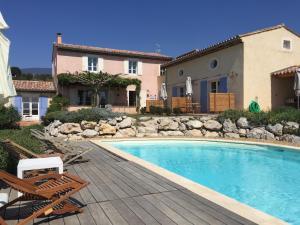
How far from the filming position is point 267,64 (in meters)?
18.1

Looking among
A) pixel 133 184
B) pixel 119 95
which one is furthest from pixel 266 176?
pixel 119 95

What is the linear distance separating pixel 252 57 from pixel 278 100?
3.37 meters

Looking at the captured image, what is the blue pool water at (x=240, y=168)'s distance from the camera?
19.7 ft

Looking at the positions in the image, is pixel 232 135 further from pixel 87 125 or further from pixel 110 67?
pixel 110 67

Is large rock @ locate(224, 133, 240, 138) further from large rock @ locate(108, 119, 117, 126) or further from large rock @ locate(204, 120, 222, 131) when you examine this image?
large rock @ locate(108, 119, 117, 126)

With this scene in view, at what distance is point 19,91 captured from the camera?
77.0ft

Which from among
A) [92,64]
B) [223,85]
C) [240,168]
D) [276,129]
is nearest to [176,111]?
[223,85]

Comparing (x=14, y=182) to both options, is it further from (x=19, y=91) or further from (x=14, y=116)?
(x=19, y=91)

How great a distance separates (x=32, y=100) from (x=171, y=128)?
13343mm

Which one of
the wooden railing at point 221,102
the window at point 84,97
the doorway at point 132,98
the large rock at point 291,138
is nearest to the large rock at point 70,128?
the wooden railing at point 221,102

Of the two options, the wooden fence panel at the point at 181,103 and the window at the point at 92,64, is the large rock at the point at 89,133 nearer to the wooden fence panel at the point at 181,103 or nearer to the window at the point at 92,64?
the wooden fence panel at the point at 181,103

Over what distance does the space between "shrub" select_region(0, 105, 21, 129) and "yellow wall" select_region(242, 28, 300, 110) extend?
14.8m

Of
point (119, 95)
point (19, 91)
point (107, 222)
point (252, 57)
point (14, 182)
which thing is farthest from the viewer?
point (119, 95)

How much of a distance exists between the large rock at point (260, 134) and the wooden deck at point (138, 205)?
34.4 ft
